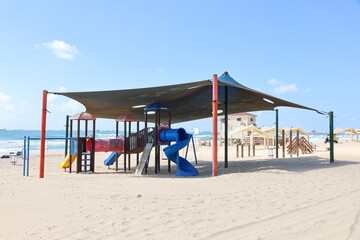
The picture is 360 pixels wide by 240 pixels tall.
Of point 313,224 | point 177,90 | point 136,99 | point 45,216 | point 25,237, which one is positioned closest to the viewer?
point 25,237

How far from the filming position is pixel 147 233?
3.38 m

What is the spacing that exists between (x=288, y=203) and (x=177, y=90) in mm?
5211

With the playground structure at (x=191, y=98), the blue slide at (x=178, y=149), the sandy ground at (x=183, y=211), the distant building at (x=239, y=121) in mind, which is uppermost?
the distant building at (x=239, y=121)

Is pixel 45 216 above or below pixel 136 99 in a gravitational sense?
below

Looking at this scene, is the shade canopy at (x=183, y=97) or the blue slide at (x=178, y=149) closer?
the shade canopy at (x=183, y=97)

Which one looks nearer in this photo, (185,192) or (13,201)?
(13,201)

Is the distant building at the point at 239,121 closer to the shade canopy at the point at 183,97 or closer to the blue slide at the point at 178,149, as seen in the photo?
the shade canopy at the point at 183,97

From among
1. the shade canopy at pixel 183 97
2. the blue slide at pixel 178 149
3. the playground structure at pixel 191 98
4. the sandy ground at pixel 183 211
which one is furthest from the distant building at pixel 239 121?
the sandy ground at pixel 183 211

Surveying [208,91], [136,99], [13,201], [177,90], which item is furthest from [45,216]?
[208,91]

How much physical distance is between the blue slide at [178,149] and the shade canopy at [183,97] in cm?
136

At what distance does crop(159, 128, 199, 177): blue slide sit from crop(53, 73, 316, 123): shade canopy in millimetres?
1365

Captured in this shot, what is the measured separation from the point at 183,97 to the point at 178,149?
2263mm

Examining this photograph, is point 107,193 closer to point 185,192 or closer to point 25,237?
point 185,192

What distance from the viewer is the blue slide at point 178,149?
369 inches
